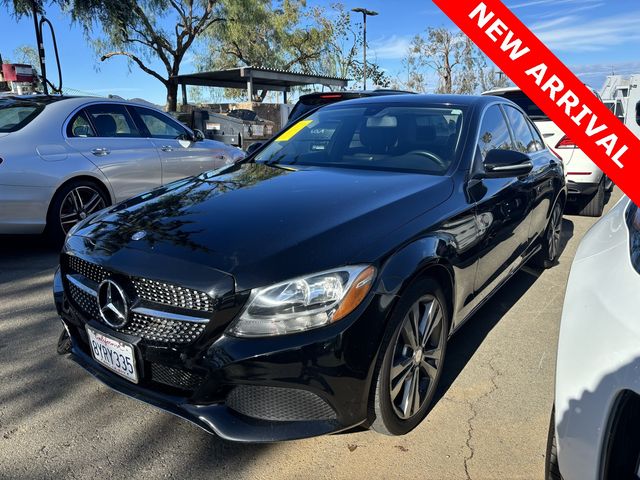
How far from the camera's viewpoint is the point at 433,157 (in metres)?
3.05

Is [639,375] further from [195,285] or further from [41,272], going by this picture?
[41,272]

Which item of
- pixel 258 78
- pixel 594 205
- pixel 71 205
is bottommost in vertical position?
pixel 594 205

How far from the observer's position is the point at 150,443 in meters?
2.29

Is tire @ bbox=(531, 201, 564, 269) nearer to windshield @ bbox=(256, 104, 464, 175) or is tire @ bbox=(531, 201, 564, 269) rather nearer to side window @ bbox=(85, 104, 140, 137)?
windshield @ bbox=(256, 104, 464, 175)

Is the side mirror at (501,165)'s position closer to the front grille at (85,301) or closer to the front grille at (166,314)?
the front grille at (166,314)

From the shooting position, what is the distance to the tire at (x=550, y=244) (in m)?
4.61

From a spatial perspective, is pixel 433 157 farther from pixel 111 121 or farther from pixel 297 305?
pixel 111 121

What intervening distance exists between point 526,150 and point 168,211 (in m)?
3.05

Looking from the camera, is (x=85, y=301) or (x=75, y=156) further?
(x=75, y=156)

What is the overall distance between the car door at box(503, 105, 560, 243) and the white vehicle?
7.70ft

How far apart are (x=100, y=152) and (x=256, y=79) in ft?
63.9

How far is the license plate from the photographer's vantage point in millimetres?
2035

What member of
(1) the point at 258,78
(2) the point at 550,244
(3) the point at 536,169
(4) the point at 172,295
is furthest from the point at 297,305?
(1) the point at 258,78

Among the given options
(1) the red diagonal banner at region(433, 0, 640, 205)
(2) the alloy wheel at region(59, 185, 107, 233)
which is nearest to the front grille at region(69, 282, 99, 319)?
(1) the red diagonal banner at region(433, 0, 640, 205)
